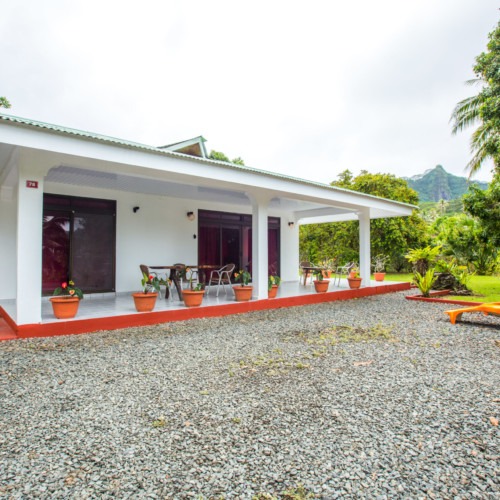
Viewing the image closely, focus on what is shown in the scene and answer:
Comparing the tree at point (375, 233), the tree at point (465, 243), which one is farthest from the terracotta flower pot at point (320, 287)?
the tree at point (375, 233)

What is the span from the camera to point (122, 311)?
6.47 metres

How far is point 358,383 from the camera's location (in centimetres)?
344

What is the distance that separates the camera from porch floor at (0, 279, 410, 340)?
535cm

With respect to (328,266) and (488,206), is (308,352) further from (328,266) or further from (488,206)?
(328,266)

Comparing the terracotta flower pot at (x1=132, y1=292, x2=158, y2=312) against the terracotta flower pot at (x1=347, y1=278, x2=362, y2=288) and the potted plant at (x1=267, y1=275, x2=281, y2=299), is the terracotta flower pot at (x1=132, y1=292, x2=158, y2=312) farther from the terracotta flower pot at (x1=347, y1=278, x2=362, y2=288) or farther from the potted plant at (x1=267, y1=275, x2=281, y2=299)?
the terracotta flower pot at (x1=347, y1=278, x2=362, y2=288)

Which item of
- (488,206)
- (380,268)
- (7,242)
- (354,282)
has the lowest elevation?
(354,282)

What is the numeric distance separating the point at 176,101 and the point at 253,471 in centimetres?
3046

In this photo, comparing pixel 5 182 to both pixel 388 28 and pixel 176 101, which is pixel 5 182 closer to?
pixel 388 28

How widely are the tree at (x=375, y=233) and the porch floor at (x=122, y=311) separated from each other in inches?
379

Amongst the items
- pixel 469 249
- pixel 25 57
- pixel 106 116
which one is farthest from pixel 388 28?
pixel 106 116

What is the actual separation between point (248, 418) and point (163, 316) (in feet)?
13.4

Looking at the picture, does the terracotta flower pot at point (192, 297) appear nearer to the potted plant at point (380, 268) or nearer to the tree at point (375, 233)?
the potted plant at point (380, 268)

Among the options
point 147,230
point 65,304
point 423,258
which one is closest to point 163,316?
point 65,304

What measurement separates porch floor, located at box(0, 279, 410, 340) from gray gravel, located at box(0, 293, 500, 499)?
35 cm
